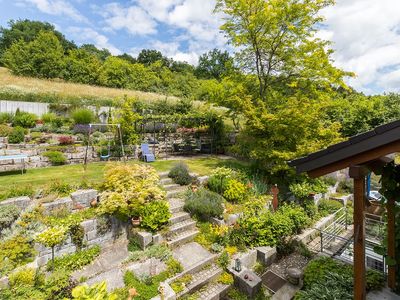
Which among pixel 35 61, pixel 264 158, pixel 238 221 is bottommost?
pixel 238 221

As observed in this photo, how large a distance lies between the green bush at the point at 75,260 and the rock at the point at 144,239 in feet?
3.49

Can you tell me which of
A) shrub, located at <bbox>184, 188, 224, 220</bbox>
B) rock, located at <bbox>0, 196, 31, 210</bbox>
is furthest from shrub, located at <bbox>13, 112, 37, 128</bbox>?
shrub, located at <bbox>184, 188, 224, 220</bbox>

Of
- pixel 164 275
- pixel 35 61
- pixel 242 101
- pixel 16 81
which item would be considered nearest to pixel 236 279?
pixel 164 275

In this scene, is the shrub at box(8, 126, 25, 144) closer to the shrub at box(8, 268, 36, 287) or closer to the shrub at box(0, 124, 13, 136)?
the shrub at box(0, 124, 13, 136)

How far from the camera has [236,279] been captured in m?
5.14

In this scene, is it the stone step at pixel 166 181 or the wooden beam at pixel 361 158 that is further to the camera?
the stone step at pixel 166 181

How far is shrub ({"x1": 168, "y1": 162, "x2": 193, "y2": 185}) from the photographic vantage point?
8.52 metres

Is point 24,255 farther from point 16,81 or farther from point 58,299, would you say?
point 16,81

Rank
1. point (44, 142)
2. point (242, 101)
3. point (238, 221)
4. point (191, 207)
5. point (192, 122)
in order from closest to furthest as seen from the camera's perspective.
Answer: point (238, 221)
point (191, 207)
point (242, 101)
point (44, 142)
point (192, 122)

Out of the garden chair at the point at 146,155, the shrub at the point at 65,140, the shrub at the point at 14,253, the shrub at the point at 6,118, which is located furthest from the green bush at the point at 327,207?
the shrub at the point at 6,118

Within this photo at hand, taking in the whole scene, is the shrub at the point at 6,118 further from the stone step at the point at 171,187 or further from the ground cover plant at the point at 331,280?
the ground cover plant at the point at 331,280

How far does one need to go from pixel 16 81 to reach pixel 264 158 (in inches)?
986

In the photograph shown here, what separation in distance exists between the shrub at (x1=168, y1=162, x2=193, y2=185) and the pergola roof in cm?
574

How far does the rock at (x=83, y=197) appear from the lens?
235 inches
